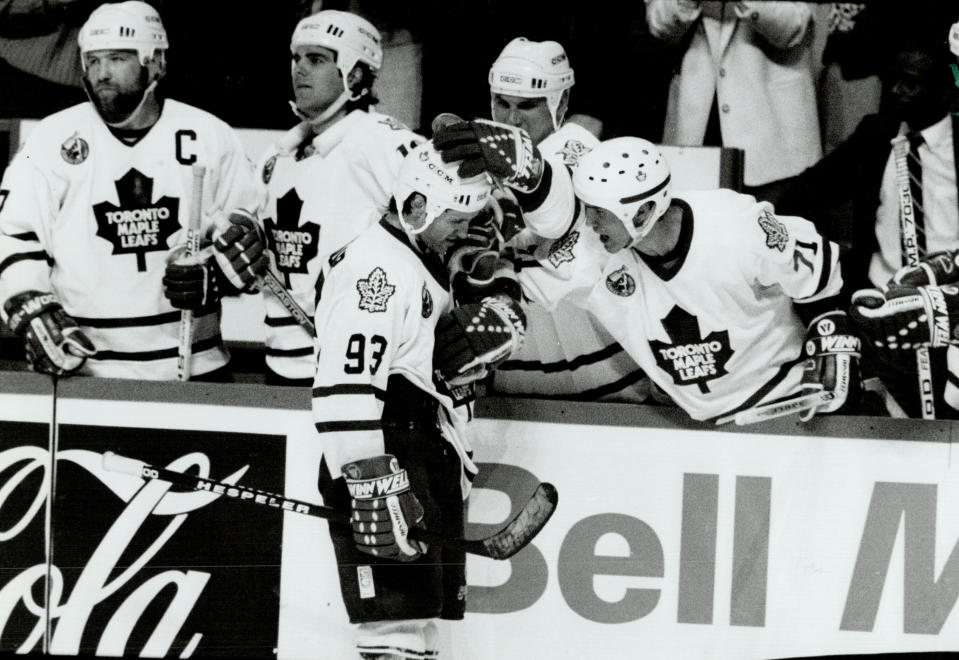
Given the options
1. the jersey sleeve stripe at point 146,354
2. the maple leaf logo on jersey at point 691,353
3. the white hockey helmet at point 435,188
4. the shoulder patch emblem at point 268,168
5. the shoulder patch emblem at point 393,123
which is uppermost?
the shoulder patch emblem at point 393,123

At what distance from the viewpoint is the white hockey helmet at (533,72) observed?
4.38m

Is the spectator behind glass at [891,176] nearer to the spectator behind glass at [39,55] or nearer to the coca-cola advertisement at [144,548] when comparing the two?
the coca-cola advertisement at [144,548]

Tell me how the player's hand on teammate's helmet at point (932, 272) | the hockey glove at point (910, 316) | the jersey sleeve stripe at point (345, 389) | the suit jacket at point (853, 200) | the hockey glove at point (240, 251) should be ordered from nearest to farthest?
1. the jersey sleeve stripe at point (345, 389)
2. the hockey glove at point (910, 316)
3. the player's hand on teammate's helmet at point (932, 272)
4. the hockey glove at point (240, 251)
5. the suit jacket at point (853, 200)

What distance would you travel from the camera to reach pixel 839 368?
3990mm

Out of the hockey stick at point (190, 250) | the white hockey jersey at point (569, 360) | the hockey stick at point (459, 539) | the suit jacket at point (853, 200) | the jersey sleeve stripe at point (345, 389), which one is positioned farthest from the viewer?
the suit jacket at point (853, 200)

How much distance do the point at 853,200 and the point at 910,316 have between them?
69cm

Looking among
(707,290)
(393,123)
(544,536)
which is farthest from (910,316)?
(393,123)

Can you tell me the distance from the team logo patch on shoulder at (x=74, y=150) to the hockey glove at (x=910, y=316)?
2.16m

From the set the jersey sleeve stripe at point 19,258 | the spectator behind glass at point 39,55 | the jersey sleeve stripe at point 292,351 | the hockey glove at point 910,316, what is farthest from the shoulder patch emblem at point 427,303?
the spectator behind glass at point 39,55

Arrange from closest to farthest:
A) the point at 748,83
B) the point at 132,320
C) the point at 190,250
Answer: the point at 190,250 < the point at 132,320 < the point at 748,83

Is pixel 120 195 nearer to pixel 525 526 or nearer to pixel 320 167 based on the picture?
pixel 320 167

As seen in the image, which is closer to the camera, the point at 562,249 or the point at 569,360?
the point at 562,249

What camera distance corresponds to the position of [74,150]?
4320mm

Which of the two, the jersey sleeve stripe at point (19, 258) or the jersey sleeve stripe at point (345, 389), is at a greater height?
the jersey sleeve stripe at point (19, 258)
